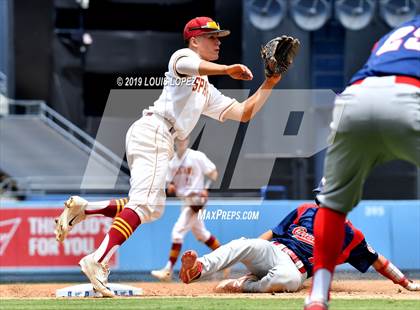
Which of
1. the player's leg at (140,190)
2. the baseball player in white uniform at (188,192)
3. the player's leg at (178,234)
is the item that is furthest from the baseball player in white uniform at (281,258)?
the player's leg at (178,234)

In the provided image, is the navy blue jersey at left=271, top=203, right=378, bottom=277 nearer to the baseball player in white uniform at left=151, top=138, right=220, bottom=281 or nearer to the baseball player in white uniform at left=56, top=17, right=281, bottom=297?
the baseball player in white uniform at left=56, top=17, right=281, bottom=297

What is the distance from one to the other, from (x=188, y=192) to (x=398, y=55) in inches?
319

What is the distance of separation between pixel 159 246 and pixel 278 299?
508 centimetres

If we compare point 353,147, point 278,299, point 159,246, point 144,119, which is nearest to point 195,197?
point 159,246

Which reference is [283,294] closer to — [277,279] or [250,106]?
[277,279]

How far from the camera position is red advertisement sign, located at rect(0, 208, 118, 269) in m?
11.7

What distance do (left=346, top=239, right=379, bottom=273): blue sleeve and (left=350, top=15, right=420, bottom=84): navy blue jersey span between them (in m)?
3.22

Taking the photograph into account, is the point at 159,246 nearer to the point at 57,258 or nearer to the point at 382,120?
the point at 57,258

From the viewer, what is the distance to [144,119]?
783 centimetres

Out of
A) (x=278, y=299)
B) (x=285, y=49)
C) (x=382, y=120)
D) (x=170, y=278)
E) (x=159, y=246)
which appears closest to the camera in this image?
(x=382, y=120)

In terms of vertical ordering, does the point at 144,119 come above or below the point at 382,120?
below

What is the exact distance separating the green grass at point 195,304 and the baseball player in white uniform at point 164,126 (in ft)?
1.47

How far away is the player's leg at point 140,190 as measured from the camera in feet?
23.9

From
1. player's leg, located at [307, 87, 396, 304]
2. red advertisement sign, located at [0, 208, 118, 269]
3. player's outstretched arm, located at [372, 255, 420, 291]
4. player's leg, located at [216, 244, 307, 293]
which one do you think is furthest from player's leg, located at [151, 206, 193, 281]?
player's leg, located at [307, 87, 396, 304]
